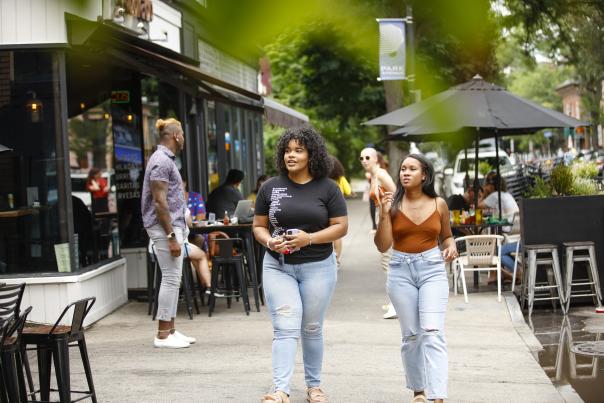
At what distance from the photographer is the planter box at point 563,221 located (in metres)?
10.1

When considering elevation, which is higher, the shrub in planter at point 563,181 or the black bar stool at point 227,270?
the shrub in planter at point 563,181

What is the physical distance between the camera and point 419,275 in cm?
→ 561

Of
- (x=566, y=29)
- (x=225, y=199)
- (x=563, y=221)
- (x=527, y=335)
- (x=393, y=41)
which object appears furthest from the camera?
(x=225, y=199)

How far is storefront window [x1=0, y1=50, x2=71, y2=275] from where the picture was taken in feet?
28.9

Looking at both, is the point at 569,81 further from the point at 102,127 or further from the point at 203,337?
the point at 102,127

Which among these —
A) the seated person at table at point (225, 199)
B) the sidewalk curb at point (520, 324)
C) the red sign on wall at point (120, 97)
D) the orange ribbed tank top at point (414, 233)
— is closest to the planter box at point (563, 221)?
the sidewalk curb at point (520, 324)

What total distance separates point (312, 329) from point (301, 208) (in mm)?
761

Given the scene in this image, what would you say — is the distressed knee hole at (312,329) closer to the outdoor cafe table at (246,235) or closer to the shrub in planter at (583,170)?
the outdoor cafe table at (246,235)

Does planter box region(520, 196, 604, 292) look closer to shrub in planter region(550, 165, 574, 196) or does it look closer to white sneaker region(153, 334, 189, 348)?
shrub in planter region(550, 165, 574, 196)

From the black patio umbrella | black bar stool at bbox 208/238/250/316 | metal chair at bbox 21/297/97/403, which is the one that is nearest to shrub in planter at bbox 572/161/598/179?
the black patio umbrella

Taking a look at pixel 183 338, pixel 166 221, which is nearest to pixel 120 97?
pixel 166 221

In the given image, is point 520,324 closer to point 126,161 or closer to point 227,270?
point 227,270

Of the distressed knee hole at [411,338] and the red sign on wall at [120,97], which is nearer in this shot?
the distressed knee hole at [411,338]

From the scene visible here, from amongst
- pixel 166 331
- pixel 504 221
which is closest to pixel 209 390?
pixel 166 331
